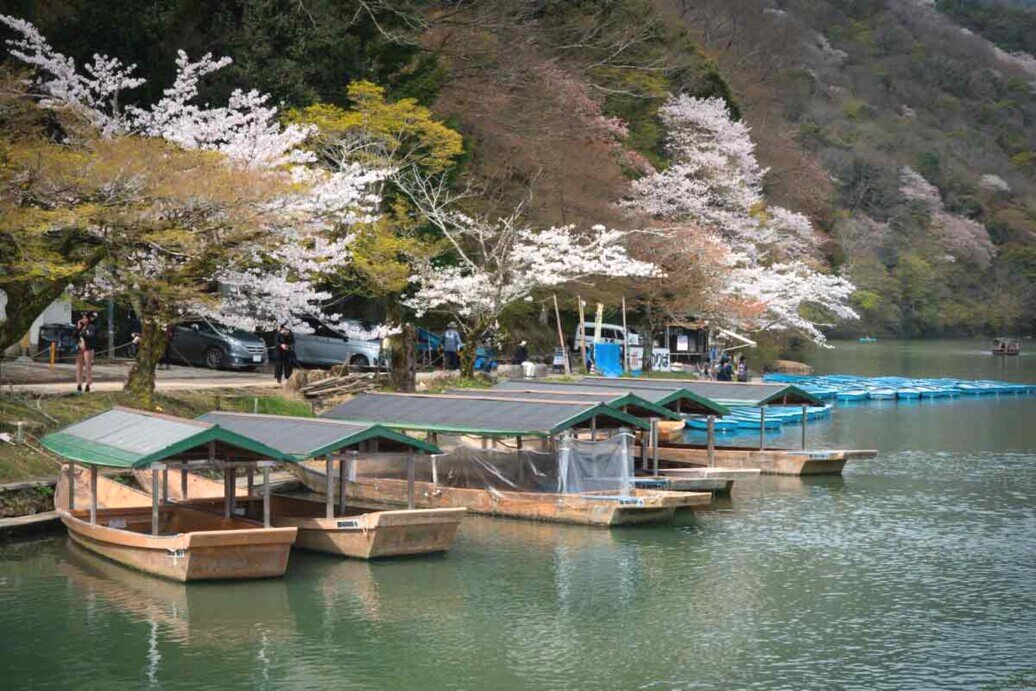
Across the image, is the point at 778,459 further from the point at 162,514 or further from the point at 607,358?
the point at 607,358

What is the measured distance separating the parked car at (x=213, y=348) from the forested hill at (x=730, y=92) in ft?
26.3

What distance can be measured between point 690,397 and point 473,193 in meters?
15.6

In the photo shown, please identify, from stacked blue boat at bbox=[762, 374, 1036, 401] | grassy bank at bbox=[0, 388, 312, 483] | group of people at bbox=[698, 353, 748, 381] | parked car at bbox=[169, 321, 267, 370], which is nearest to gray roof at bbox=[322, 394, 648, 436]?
grassy bank at bbox=[0, 388, 312, 483]

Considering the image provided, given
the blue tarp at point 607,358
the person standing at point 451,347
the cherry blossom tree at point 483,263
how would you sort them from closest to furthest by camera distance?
the cherry blossom tree at point 483,263
the person standing at point 451,347
the blue tarp at point 607,358

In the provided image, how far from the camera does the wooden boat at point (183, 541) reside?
67.0ft

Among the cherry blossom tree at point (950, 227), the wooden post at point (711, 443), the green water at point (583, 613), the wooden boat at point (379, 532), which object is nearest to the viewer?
the green water at point (583, 613)

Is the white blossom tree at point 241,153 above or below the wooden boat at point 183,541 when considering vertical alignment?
above

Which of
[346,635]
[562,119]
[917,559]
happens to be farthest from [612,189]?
[346,635]

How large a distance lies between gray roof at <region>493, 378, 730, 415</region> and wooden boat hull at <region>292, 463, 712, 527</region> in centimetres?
411

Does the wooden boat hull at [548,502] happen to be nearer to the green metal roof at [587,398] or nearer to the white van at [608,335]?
the green metal roof at [587,398]

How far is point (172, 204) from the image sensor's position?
2752cm

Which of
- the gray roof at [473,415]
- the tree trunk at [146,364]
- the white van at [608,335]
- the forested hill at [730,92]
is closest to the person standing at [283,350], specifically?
the forested hill at [730,92]

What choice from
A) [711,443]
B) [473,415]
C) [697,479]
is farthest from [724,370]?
[473,415]

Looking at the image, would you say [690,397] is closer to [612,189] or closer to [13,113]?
[13,113]
